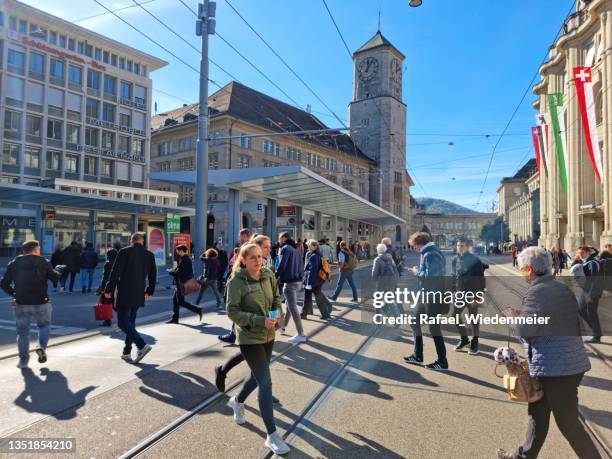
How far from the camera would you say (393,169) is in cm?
8288

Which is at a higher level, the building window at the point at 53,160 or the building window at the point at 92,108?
the building window at the point at 92,108

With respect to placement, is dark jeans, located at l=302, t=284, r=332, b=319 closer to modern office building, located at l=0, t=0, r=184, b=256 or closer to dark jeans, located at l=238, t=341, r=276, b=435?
dark jeans, located at l=238, t=341, r=276, b=435

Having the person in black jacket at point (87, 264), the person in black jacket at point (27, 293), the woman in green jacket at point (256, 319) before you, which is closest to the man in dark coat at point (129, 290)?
the person in black jacket at point (27, 293)

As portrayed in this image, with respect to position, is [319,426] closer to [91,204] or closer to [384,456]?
[384,456]

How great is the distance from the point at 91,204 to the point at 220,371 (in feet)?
72.4

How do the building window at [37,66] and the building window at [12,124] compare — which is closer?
the building window at [12,124]

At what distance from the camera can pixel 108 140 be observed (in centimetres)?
4747

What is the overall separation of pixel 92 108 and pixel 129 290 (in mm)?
45812

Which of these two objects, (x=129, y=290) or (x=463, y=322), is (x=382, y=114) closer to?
(x=463, y=322)

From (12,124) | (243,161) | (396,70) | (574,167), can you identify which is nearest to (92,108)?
(12,124)

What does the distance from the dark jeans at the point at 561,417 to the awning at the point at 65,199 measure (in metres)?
20.3

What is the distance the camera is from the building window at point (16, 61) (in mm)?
38219

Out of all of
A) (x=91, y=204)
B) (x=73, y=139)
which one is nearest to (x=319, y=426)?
(x=91, y=204)

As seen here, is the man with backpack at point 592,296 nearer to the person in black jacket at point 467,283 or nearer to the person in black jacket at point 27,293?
the person in black jacket at point 467,283
